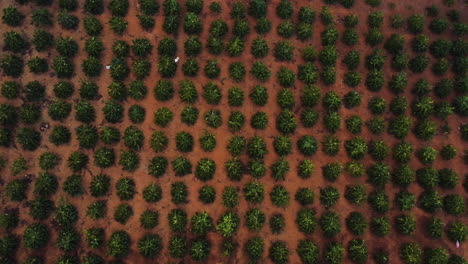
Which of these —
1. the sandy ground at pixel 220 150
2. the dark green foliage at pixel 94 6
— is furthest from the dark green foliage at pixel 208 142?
the dark green foliage at pixel 94 6

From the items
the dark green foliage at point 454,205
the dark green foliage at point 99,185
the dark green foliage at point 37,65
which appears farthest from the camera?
the dark green foliage at point 37,65

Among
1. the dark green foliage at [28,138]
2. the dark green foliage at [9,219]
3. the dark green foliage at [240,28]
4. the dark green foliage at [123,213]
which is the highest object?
the dark green foliage at [240,28]

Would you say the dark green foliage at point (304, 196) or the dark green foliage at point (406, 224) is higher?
the dark green foliage at point (304, 196)

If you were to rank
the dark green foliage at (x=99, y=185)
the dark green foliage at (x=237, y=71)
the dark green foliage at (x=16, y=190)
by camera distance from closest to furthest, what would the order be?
the dark green foliage at (x=16, y=190) → the dark green foliage at (x=99, y=185) → the dark green foliage at (x=237, y=71)

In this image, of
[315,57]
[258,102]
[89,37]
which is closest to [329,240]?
[258,102]

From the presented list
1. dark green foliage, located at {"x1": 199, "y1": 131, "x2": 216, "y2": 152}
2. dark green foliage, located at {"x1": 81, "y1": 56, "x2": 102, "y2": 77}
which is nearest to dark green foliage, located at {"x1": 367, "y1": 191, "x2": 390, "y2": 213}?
dark green foliage, located at {"x1": 199, "y1": 131, "x2": 216, "y2": 152}

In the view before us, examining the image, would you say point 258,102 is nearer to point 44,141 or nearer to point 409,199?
point 409,199

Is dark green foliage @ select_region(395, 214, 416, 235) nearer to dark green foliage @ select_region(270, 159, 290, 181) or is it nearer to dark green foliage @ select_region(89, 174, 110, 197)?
dark green foliage @ select_region(270, 159, 290, 181)

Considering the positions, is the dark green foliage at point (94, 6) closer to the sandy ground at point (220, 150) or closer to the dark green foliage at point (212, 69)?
the sandy ground at point (220, 150)

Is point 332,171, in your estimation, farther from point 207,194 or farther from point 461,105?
point 461,105

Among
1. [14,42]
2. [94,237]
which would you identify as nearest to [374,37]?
[94,237]
